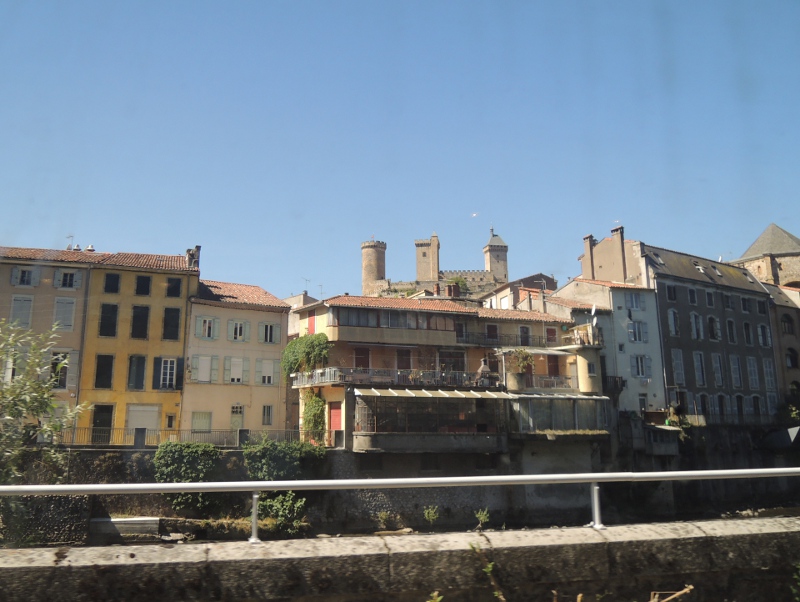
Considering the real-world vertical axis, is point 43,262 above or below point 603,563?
above

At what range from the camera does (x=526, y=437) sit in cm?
3869

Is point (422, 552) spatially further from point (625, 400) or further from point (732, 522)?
point (625, 400)

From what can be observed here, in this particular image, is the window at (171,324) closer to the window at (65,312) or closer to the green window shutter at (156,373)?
the green window shutter at (156,373)

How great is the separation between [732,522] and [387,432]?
31.5 m

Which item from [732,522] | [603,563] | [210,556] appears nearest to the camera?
[210,556]

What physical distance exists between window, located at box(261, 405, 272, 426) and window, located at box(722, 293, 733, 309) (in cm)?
3639

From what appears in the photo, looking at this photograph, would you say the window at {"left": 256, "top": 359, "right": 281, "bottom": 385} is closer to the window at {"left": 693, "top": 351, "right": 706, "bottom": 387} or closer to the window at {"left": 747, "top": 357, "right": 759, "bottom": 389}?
the window at {"left": 693, "top": 351, "right": 706, "bottom": 387}

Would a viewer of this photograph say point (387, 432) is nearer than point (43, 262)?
Yes

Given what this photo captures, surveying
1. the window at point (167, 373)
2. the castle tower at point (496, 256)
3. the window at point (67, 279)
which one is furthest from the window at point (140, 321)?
the castle tower at point (496, 256)

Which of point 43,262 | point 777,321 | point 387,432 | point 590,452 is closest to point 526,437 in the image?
point 590,452

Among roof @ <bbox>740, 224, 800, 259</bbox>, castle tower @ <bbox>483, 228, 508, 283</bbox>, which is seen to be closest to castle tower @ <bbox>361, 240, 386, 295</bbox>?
castle tower @ <bbox>483, 228, 508, 283</bbox>

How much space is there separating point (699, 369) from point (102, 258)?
138 feet

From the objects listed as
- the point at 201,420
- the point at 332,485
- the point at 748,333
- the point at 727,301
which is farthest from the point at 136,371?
the point at 748,333

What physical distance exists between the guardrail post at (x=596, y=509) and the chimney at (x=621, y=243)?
2047 inches
